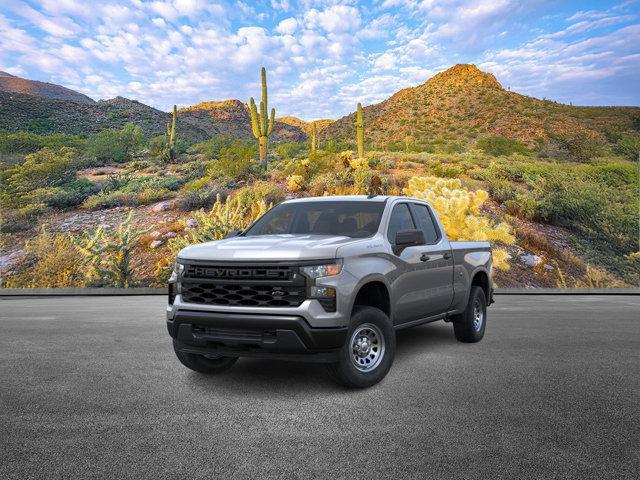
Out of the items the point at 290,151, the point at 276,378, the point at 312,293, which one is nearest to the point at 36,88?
the point at 290,151

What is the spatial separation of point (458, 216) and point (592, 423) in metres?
13.4

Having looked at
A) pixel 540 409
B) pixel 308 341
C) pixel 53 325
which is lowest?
pixel 53 325

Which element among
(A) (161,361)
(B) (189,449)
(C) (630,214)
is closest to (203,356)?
(A) (161,361)

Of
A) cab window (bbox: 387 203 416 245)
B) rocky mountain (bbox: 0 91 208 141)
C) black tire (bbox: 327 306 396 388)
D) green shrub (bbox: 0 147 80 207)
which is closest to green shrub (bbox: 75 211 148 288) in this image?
green shrub (bbox: 0 147 80 207)

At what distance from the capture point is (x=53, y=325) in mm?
10867

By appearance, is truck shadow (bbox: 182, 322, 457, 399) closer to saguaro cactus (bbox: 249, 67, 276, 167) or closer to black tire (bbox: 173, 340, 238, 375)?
black tire (bbox: 173, 340, 238, 375)

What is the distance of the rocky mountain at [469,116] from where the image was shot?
5434 centimetres

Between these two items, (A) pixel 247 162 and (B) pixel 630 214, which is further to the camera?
(A) pixel 247 162

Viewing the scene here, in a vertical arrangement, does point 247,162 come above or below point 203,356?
above

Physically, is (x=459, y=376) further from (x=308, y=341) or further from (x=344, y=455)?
(x=344, y=455)

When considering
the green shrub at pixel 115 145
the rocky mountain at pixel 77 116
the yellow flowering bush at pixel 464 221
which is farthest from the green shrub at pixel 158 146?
the yellow flowering bush at pixel 464 221

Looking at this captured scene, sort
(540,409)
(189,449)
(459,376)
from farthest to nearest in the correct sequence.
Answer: (459,376) → (540,409) → (189,449)

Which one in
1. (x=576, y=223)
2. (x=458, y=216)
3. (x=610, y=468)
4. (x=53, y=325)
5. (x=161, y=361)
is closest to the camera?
(x=610, y=468)

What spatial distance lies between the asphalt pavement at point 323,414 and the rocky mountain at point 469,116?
4724cm
